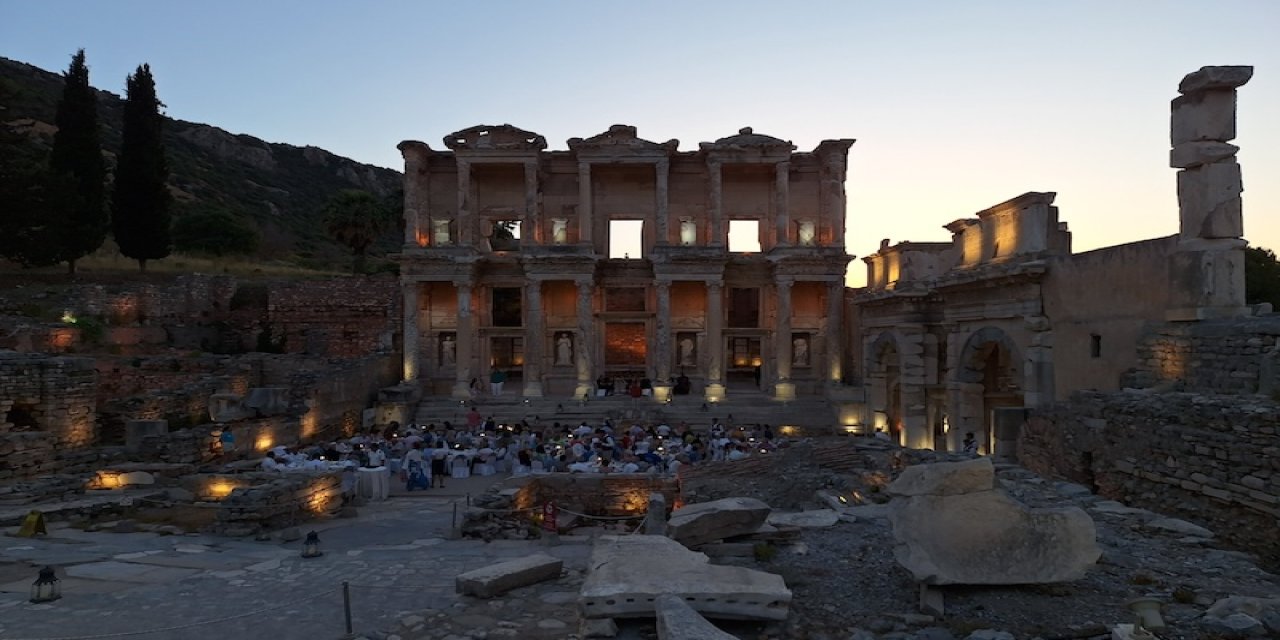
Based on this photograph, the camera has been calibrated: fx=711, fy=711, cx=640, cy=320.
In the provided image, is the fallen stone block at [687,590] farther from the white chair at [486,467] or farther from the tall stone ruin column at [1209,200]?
the white chair at [486,467]

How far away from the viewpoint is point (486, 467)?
1983 cm

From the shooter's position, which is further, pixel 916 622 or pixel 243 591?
pixel 243 591

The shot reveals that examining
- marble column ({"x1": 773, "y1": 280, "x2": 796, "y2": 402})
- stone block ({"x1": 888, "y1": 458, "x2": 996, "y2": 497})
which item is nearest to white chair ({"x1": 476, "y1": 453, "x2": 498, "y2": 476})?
stone block ({"x1": 888, "y1": 458, "x2": 996, "y2": 497})

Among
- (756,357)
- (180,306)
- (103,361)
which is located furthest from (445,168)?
(756,357)

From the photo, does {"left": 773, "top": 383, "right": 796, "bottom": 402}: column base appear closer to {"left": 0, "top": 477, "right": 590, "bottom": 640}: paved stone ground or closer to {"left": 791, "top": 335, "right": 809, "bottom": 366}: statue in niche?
{"left": 791, "top": 335, "right": 809, "bottom": 366}: statue in niche

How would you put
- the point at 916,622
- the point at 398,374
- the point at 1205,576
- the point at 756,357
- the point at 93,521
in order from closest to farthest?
the point at 916,622, the point at 1205,576, the point at 93,521, the point at 398,374, the point at 756,357

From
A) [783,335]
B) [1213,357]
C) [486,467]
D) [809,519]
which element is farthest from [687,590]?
[783,335]

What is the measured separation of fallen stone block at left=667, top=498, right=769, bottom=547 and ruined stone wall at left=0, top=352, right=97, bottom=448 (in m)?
17.9

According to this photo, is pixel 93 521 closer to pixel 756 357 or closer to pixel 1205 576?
pixel 1205 576

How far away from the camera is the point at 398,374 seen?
111 feet

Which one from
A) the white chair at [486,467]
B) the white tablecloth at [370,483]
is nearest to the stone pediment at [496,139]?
the white chair at [486,467]

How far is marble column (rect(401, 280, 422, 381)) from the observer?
32.2 meters

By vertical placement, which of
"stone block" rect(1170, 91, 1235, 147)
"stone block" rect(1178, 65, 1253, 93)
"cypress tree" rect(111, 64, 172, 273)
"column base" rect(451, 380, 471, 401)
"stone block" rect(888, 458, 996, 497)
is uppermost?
"cypress tree" rect(111, 64, 172, 273)

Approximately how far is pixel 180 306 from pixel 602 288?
20.4 metres
